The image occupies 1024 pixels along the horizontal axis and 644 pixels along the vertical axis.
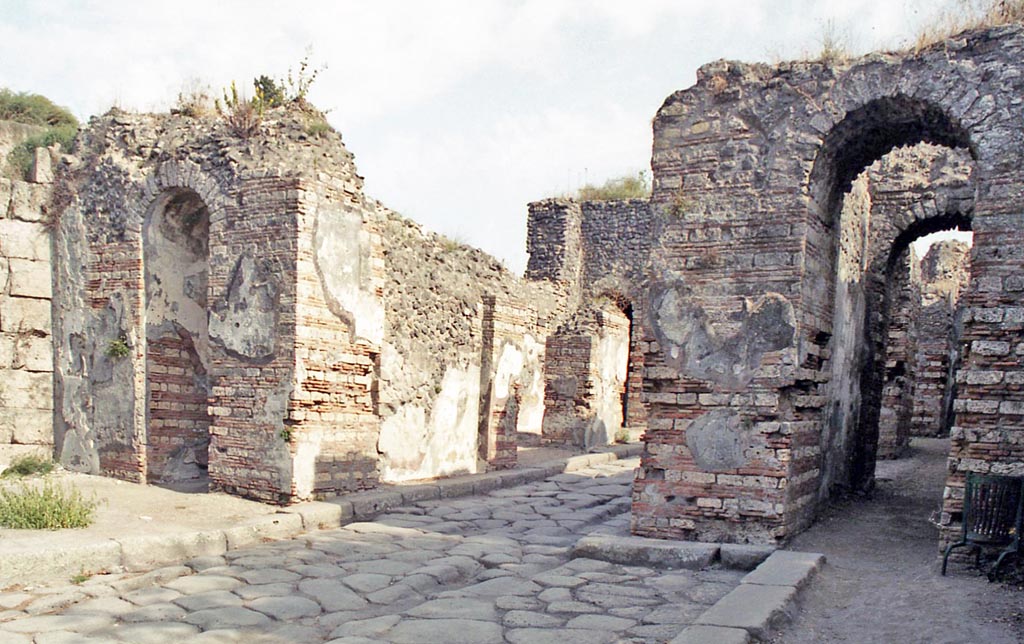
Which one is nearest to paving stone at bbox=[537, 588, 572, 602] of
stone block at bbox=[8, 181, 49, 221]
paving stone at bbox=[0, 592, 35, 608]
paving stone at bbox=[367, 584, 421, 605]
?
paving stone at bbox=[367, 584, 421, 605]

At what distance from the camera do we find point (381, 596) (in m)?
5.29

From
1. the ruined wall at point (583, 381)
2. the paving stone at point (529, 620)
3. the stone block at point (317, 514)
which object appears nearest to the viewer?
the paving stone at point (529, 620)

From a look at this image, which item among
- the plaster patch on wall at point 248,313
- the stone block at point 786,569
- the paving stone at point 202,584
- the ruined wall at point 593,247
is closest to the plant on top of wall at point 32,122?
the plaster patch on wall at point 248,313

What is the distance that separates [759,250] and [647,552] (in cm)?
238

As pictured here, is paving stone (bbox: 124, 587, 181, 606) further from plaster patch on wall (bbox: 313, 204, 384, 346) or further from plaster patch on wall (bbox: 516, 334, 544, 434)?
plaster patch on wall (bbox: 516, 334, 544, 434)

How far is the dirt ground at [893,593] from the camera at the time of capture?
4.28 meters

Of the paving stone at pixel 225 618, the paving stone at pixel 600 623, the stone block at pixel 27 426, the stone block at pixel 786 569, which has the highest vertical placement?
the stone block at pixel 27 426

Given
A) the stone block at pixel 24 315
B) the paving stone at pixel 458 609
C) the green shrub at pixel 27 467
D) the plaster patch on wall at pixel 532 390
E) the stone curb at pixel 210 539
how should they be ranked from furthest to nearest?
the plaster patch on wall at pixel 532 390, the stone block at pixel 24 315, the green shrub at pixel 27 467, the stone curb at pixel 210 539, the paving stone at pixel 458 609

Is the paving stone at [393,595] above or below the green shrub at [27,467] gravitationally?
below

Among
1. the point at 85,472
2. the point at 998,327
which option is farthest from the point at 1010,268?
the point at 85,472

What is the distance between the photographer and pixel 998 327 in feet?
18.2

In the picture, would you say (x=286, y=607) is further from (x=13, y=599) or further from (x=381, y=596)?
(x=13, y=599)

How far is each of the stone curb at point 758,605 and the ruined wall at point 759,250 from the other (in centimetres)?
80

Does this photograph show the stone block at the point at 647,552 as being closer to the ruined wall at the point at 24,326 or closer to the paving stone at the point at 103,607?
the paving stone at the point at 103,607
